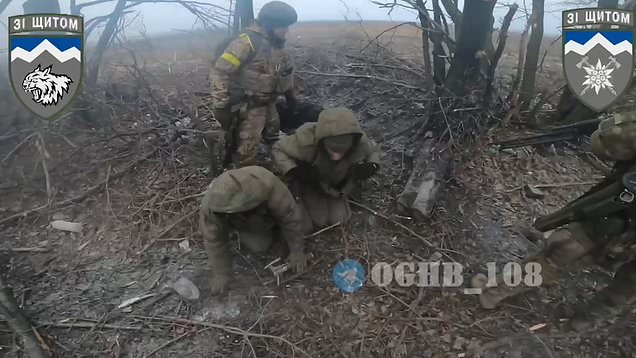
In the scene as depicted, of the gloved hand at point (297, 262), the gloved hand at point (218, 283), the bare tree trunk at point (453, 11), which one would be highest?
the bare tree trunk at point (453, 11)

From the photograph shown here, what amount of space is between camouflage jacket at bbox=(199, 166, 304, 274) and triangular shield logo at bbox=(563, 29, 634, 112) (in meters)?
2.40

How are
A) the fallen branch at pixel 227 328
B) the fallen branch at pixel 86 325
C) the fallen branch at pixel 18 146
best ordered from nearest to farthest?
the fallen branch at pixel 227 328 < the fallen branch at pixel 86 325 < the fallen branch at pixel 18 146

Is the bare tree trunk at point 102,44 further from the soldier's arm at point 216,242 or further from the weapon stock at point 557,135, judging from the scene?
the weapon stock at point 557,135

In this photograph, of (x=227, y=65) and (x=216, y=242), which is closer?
(x=216, y=242)

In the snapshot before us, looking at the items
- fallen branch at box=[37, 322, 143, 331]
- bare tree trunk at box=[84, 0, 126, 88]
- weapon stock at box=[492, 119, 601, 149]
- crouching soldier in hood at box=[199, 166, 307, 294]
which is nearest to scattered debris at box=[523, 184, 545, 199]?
weapon stock at box=[492, 119, 601, 149]

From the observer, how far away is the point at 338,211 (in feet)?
11.8

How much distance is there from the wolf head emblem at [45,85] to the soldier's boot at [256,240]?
5.51 ft

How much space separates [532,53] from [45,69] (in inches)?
159

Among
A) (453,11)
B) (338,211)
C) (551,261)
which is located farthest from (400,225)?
(453,11)

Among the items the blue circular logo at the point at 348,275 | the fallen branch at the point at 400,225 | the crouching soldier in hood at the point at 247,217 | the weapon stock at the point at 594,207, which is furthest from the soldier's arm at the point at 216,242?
the weapon stock at the point at 594,207

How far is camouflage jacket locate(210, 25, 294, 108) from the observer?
3.60 metres

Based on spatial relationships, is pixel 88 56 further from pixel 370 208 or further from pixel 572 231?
pixel 572 231

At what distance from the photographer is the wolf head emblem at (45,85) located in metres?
3.33

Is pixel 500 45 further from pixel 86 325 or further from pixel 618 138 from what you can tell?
pixel 86 325
